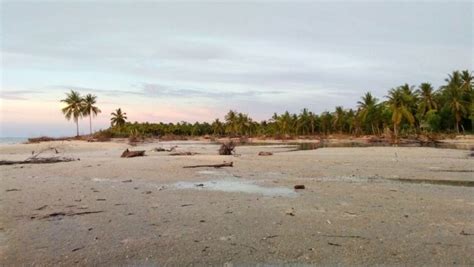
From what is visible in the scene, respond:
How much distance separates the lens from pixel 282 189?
12.7 meters

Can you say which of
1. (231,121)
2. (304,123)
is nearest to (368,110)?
(304,123)

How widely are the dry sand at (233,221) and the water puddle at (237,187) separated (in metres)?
0.03

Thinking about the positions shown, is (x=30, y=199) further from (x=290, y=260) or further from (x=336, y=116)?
(x=336, y=116)

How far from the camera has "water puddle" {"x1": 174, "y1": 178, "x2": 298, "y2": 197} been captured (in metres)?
12.1

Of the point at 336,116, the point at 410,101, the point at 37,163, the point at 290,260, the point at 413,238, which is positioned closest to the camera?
the point at 290,260

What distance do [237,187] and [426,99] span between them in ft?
255

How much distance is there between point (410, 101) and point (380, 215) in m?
76.0

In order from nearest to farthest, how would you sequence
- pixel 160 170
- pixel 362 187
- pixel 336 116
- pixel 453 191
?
pixel 453 191 < pixel 362 187 < pixel 160 170 < pixel 336 116

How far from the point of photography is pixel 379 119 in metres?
92.9

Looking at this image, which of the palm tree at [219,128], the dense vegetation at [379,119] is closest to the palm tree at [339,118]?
the dense vegetation at [379,119]

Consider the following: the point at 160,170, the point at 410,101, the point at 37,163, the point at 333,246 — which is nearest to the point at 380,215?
the point at 333,246

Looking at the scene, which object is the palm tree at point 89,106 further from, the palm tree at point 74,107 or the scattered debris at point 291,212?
the scattered debris at point 291,212

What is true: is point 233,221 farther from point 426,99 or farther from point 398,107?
point 426,99

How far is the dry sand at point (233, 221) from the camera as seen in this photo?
6.20 m
